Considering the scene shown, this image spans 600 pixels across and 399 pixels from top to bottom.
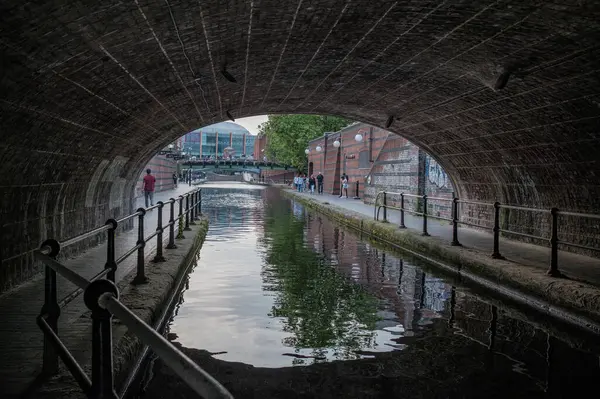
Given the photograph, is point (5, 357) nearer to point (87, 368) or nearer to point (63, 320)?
point (87, 368)

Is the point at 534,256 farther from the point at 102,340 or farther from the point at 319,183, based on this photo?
the point at 319,183

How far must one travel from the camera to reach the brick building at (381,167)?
19.2 metres

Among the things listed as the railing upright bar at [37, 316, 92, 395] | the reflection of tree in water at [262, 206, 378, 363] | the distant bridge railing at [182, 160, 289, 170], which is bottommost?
the reflection of tree in water at [262, 206, 378, 363]

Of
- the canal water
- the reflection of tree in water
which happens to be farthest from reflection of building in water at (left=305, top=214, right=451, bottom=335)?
the reflection of tree in water

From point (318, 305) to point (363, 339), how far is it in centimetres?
145

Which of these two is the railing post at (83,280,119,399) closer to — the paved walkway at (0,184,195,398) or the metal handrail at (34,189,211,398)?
the metal handrail at (34,189,211,398)

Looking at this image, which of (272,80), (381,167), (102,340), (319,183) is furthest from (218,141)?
(102,340)

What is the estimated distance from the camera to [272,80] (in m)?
10.2

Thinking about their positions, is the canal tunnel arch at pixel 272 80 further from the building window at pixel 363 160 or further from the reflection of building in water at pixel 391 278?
the building window at pixel 363 160

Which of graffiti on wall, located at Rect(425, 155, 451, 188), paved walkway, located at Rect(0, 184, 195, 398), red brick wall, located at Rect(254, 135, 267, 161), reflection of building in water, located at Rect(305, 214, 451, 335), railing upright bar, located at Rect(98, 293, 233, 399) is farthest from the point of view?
red brick wall, located at Rect(254, 135, 267, 161)

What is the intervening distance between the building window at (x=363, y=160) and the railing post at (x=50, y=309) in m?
25.5

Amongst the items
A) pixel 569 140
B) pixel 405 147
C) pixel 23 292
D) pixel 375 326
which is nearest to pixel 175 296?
pixel 23 292

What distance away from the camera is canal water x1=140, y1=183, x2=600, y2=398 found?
4172mm

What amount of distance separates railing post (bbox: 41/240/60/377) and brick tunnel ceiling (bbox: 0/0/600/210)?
157cm
